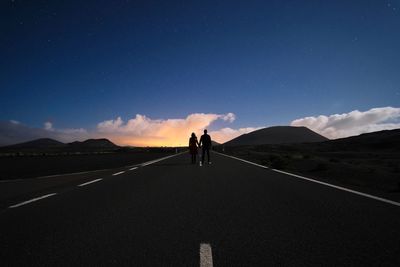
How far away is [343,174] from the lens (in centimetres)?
1210

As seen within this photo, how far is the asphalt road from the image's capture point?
2.99m

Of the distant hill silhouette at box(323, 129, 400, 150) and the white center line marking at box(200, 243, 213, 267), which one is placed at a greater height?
the distant hill silhouette at box(323, 129, 400, 150)

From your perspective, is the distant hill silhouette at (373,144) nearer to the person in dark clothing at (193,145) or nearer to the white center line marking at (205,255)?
the person in dark clothing at (193,145)

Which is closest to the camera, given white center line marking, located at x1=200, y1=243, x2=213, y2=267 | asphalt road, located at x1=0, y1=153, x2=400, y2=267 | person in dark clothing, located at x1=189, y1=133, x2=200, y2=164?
white center line marking, located at x1=200, y1=243, x2=213, y2=267

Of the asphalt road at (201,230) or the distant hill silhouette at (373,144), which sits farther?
the distant hill silhouette at (373,144)

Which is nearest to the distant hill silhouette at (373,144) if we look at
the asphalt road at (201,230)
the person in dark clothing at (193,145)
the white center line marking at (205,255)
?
the person in dark clothing at (193,145)

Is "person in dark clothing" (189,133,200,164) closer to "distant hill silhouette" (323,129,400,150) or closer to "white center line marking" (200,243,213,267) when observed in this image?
"white center line marking" (200,243,213,267)

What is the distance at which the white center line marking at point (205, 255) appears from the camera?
2812 millimetres

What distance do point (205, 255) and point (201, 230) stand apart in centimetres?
94

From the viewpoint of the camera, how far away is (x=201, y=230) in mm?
3973

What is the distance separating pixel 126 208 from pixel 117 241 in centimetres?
195

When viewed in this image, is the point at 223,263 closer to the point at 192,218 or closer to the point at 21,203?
the point at 192,218

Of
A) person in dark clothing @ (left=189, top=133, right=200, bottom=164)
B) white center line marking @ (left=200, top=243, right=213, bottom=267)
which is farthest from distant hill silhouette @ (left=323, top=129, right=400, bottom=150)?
white center line marking @ (left=200, top=243, right=213, bottom=267)

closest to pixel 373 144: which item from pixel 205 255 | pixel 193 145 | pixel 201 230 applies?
pixel 193 145
